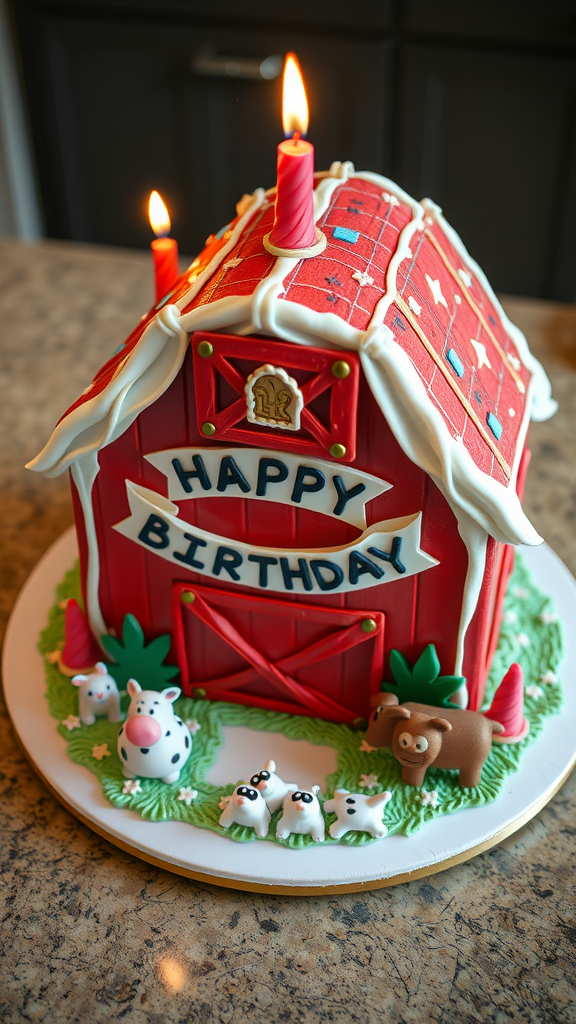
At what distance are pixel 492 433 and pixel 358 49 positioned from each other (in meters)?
1.81

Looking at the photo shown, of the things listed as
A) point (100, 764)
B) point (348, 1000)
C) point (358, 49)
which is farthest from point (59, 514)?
point (358, 49)

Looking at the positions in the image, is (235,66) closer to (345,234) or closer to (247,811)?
(345,234)

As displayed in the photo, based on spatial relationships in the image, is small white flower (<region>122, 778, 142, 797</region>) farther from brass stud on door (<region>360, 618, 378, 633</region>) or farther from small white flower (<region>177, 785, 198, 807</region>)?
brass stud on door (<region>360, 618, 378, 633</region>)

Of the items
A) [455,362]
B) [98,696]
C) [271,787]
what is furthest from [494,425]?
[98,696]

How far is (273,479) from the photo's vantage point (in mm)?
1131

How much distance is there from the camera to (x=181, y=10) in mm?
2695

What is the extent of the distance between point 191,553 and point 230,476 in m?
0.14

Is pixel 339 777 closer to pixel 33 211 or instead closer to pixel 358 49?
pixel 358 49

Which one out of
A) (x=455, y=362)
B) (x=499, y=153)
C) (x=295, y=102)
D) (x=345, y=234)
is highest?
(x=295, y=102)

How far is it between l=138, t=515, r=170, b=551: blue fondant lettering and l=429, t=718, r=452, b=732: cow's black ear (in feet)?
1.29

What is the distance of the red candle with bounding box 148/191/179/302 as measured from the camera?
4.51 ft

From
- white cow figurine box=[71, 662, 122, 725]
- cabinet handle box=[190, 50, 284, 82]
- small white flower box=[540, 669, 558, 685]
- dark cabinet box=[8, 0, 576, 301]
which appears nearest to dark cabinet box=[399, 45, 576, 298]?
dark cabinet box=[8, 0, 576, 301]

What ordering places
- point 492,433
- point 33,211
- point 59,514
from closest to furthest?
1. point 492,433
2. point 59,514
3. point 33,211

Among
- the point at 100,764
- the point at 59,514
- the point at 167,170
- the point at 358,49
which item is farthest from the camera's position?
the point at 167,170
